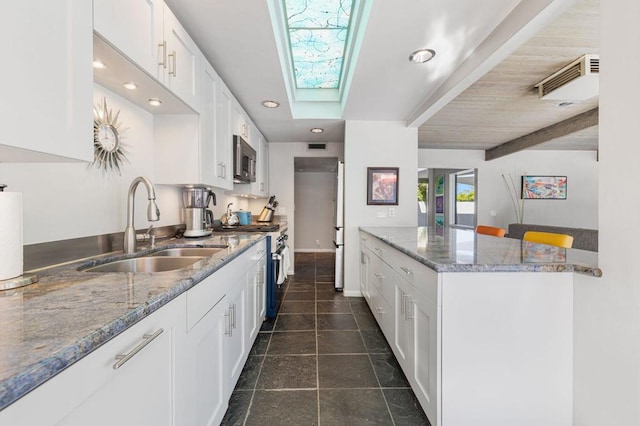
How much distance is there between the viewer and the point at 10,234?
83cm

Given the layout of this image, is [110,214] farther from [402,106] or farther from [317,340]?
[402,106]

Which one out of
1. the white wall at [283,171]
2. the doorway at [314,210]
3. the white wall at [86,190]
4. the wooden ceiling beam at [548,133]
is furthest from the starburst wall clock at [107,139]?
the doorway at [314,210]

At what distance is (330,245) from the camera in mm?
7016

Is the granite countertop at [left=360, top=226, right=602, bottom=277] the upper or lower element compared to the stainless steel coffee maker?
lower

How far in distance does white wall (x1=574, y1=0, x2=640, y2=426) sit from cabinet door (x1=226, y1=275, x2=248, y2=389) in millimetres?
1658

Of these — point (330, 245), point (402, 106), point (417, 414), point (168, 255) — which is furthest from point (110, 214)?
point (330, 245)

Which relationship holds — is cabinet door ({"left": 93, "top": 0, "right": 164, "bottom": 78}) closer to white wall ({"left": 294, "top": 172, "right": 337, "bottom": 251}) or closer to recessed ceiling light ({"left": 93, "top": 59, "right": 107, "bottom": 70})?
recessed ceiling light ({"left": 93, "top": 59, "right": 107, "bottom": 70})

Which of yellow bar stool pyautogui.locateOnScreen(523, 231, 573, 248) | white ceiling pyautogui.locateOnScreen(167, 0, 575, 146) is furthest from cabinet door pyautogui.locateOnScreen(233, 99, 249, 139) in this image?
yellow bar stool pyautogui.locateOnScreen(523, 231, 573, 248)

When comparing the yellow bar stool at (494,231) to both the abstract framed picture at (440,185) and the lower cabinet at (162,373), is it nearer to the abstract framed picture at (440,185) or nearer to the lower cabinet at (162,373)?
the lower cabinet at (162,373)

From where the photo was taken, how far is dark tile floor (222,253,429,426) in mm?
1485

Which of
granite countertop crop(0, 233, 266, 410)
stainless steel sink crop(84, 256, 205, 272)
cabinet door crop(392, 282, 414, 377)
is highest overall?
granite countertop crop(0, 233, 266, 410)

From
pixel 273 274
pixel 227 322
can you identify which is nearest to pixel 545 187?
pixel 273 274

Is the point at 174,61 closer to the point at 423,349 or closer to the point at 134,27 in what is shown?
the point at 134,27

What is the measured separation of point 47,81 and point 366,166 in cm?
311
